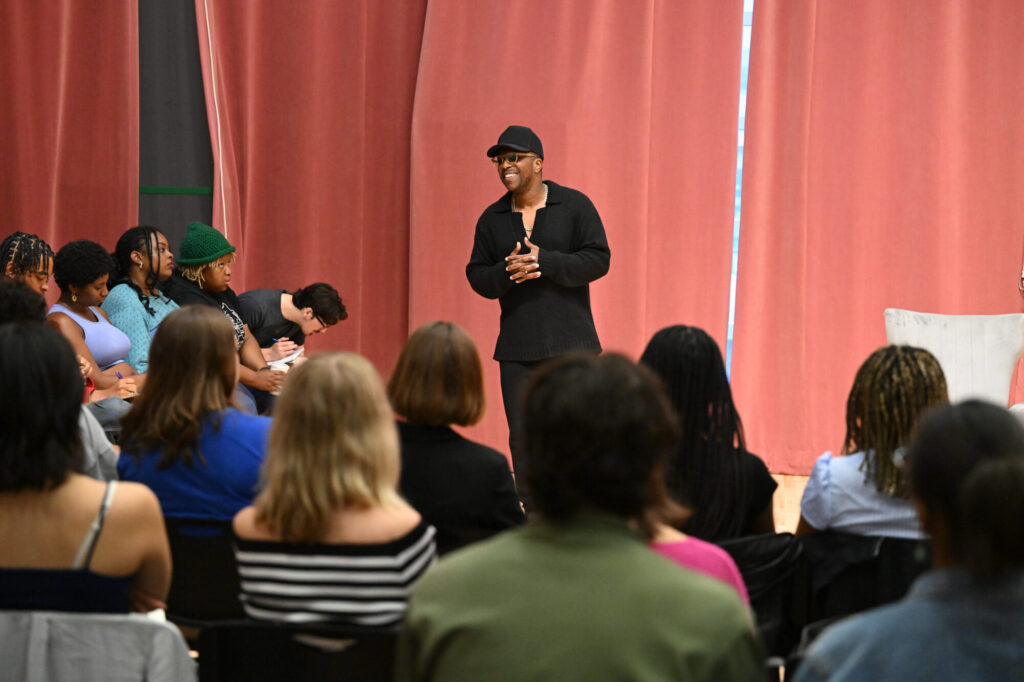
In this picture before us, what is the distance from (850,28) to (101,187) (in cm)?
391

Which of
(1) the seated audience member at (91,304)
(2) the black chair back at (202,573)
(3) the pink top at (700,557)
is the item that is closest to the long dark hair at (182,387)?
(2) the black chair back at (202,573)

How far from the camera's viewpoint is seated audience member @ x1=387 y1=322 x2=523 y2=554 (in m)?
1.99

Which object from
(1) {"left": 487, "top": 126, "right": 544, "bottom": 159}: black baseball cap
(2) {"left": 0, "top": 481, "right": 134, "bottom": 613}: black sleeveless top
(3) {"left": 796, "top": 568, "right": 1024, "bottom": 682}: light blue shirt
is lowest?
(2) {"left": 0, "top": 481, "right": 134, "bottom": 613}: black sleeveless top

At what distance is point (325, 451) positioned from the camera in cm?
158

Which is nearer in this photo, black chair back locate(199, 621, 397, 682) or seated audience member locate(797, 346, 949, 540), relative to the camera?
black chair back locate(199, 621, 397, 682)

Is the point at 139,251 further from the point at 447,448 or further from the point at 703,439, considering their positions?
the point at 703,439

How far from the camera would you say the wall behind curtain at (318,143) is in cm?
546

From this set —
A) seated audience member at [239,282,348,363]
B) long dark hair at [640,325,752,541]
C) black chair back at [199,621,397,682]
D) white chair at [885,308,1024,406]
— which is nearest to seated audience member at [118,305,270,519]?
black chair back at [199,621,397,682]

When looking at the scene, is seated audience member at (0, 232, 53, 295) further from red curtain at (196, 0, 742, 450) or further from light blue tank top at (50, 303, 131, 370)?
red curtain at (196, 0, 742, 450)

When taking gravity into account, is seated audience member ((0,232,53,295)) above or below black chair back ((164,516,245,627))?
above

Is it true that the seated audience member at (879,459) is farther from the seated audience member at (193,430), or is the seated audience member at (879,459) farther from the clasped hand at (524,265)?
the clasped hand at (524,265)

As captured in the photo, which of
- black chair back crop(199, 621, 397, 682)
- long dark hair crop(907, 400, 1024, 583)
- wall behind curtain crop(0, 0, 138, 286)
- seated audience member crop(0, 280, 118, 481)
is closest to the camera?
long dark hair crop(907, 400, 1024, 583)

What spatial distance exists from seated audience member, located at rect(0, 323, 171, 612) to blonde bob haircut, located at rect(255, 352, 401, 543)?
211mm

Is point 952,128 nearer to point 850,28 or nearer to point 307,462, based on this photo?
point 850,28
